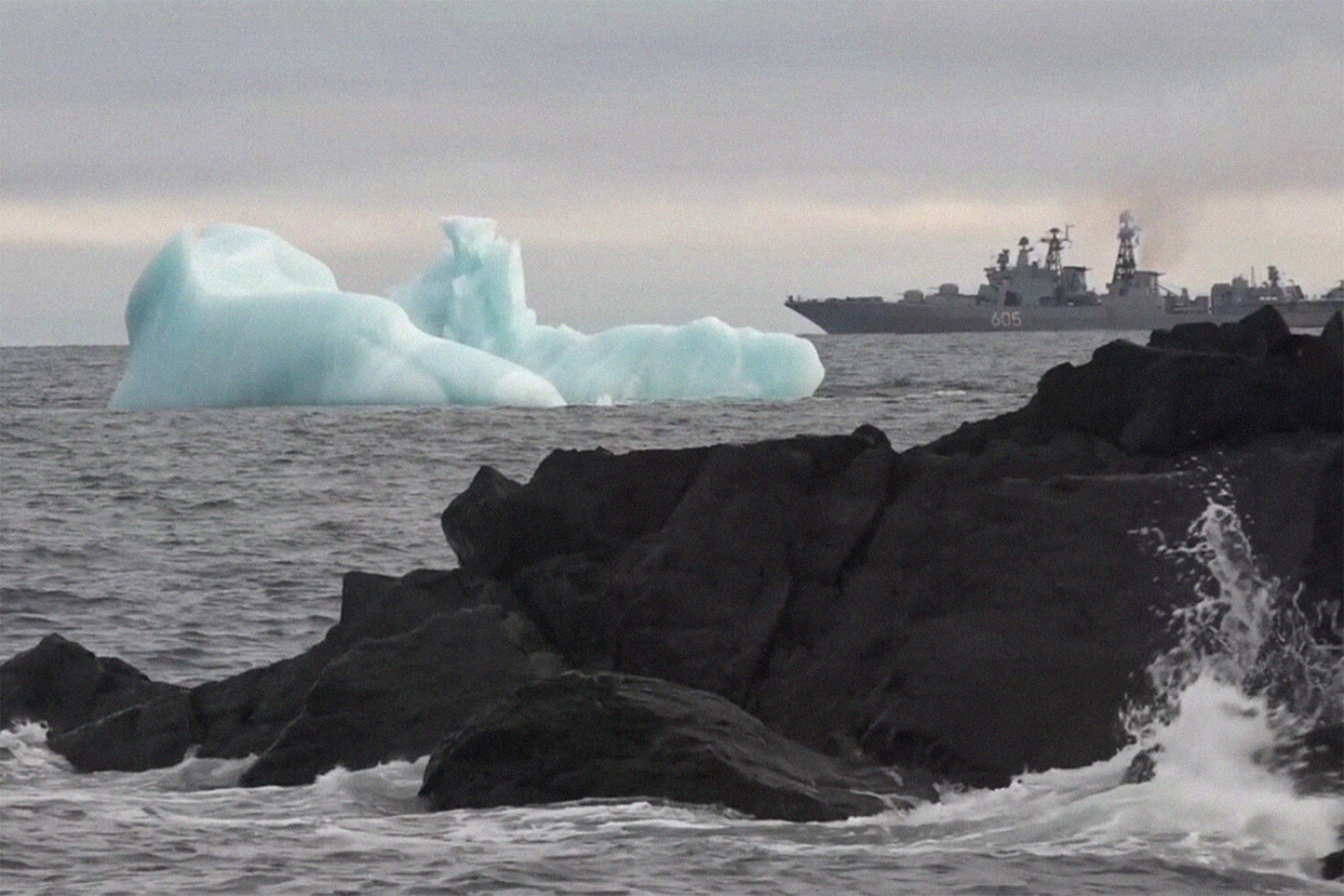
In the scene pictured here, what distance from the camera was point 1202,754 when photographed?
37.5 feet

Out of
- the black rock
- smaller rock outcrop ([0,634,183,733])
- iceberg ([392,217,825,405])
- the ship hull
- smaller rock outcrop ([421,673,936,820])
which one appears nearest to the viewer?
smaller rock outcrop ([421,673,936,820])

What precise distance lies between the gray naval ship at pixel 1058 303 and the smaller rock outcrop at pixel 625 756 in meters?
127

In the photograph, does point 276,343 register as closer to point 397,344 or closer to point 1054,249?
point 397,344

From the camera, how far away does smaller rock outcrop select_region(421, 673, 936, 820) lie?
1087 cm

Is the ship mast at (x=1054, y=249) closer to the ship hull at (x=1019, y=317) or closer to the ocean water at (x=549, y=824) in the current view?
the ship hull at (x=1019, y=317)

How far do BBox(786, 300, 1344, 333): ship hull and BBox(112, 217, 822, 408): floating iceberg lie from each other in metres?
88.2

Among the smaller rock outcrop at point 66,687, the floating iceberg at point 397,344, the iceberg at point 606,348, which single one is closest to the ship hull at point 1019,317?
the iceberg at point 606,348

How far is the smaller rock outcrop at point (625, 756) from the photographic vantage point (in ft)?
35.7

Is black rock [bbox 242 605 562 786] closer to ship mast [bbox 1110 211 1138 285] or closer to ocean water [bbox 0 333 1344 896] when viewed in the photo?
ocean water [bbox 0 333 1344 896]

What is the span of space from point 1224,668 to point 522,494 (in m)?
4.04

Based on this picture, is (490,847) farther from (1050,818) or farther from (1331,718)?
(1331,718)

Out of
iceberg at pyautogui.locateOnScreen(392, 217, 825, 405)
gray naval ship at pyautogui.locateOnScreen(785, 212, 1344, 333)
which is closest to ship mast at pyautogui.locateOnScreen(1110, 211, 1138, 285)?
gray naval ship at pyautogui.locateOnScreen(785, 212, 1344, 333)

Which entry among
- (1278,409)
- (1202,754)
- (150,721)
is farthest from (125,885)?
(1278,409)

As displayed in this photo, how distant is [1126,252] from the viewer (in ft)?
468
